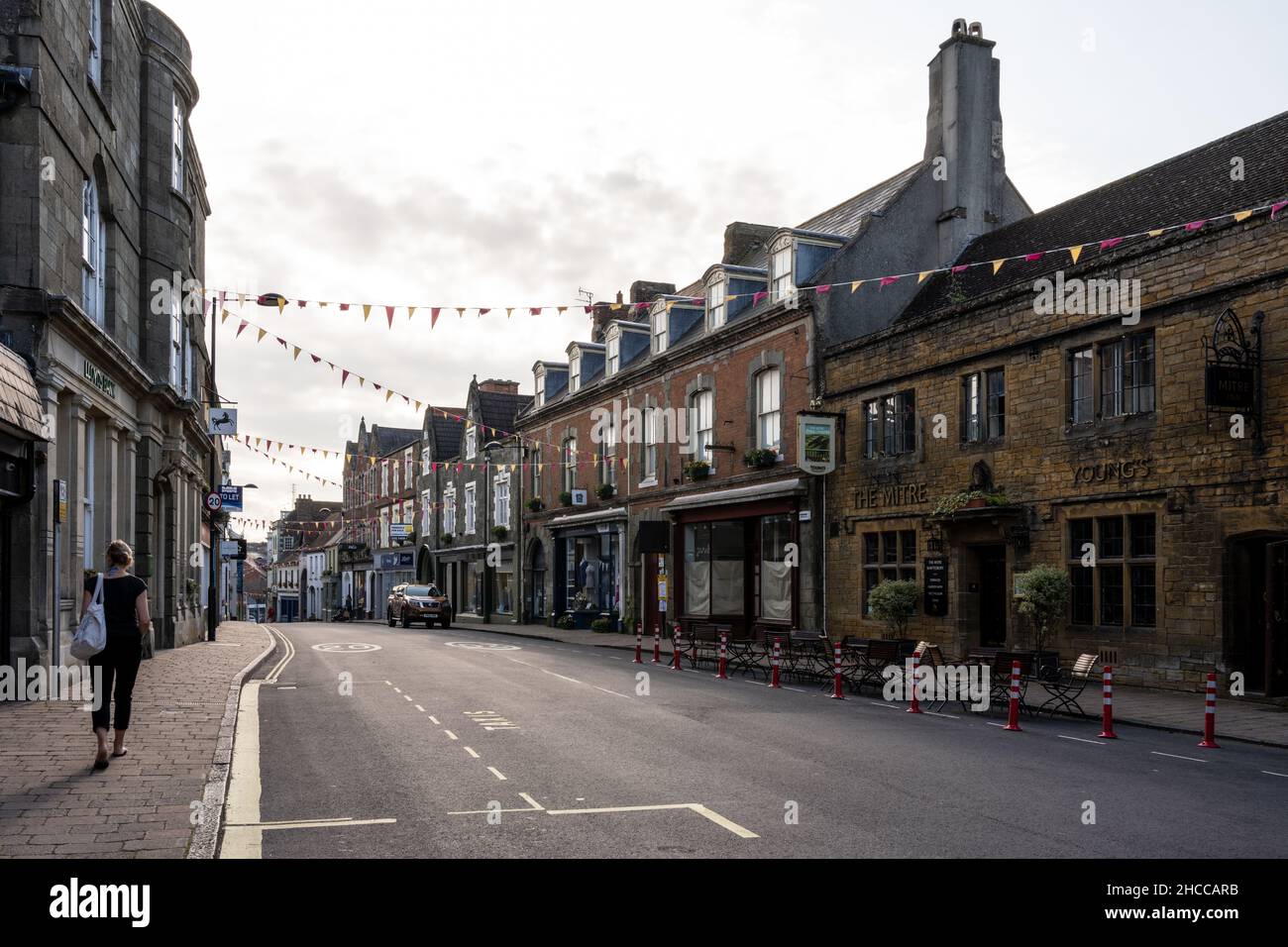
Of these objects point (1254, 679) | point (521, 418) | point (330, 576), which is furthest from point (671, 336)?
point (330, 576)

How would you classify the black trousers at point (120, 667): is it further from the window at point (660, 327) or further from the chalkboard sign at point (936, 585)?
the window at point (660, 327)

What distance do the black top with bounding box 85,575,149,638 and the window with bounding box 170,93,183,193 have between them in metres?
16.8

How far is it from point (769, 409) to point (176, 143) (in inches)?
603

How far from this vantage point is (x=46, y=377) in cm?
1500

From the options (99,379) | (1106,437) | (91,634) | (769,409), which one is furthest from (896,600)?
(91,634)

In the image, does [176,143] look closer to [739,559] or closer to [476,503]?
[739,559]

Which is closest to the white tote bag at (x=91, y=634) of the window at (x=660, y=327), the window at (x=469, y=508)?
the window at (x=660, y=327)

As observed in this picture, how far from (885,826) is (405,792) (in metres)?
3.69

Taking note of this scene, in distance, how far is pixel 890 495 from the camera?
2373 centimetres

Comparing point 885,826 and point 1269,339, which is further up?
point 1269,339

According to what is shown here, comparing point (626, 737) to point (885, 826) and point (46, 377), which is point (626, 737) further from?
point (46, 377)

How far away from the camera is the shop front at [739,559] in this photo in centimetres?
2744

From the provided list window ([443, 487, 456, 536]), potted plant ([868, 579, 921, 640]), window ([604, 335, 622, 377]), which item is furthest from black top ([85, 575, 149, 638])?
window ([443, 487, 456, 536])

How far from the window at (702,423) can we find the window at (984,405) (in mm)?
10650
